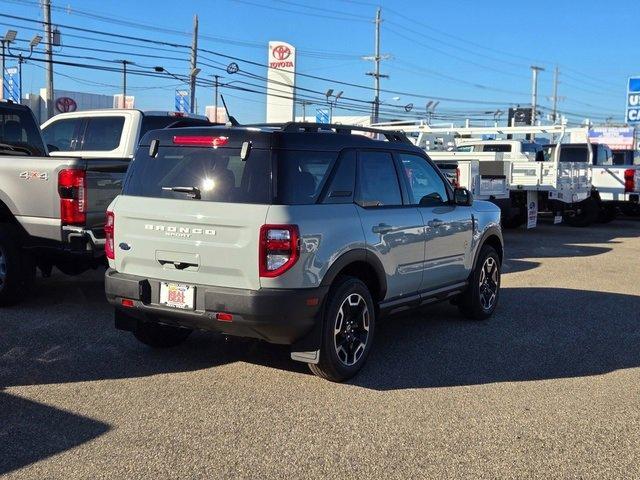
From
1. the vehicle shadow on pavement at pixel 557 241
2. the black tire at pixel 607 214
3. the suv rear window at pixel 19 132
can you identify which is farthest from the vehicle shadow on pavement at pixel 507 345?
the black tire at pixel 607 214

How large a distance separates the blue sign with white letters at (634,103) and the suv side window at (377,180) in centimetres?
2485

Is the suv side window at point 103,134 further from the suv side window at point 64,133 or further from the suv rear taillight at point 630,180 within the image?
the suv rear taillight at point 630,180

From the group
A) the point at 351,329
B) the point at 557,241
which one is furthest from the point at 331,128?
the point at 557,241

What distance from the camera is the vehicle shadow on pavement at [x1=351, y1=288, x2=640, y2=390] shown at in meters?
5.46

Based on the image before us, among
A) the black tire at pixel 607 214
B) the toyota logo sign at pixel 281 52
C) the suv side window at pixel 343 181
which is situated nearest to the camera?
the suv side window at pixel 343 181

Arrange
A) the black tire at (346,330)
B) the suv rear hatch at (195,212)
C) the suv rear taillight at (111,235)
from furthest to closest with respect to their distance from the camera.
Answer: the suv rear taillight at (111,235) < the black tire at (346,330) < the suv rear hatch at (195,212)

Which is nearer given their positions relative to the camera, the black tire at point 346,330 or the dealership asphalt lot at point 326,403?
the dealership asphalt lot at point 326,403

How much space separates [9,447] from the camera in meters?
3.93

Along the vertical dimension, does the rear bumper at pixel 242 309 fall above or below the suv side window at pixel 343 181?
below

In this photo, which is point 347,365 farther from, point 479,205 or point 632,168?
point 632,168

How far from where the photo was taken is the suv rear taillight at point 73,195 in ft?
21.6

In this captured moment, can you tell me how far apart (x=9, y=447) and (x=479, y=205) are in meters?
5.16

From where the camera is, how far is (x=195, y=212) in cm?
482

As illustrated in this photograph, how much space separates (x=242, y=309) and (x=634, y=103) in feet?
88.6
